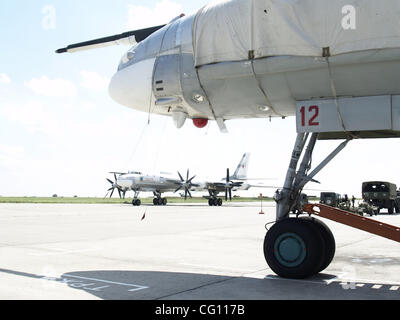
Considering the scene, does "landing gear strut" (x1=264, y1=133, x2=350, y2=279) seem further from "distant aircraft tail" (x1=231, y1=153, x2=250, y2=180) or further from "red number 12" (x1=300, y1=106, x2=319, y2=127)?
"distant aircraft tail" (x1=231, y1=153, x2=250, y2=180)

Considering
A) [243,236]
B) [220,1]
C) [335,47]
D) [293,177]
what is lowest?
[243,236]

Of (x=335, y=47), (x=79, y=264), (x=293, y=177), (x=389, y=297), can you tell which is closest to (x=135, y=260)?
(x=79, y=264)

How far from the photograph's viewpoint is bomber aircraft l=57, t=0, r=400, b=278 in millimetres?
6500

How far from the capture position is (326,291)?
640 cm

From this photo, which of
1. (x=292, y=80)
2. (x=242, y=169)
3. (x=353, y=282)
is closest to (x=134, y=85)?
(x=292, y=80)

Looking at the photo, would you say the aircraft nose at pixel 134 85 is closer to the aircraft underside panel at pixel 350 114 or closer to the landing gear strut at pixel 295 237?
the aircraft underside panel at pixel 350 114

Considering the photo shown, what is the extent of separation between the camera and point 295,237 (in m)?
7.02

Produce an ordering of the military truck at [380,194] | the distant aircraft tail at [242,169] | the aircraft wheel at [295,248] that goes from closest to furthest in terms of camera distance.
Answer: the aircraft wheel at [295,248] → the military truck at [380,194] → the distant aircraft tail at [242,169]

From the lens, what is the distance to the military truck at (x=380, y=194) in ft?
114

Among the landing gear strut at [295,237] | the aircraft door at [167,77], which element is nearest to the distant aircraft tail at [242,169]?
the aircraft door at [167,77]

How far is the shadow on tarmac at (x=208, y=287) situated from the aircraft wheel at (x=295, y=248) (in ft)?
0.67

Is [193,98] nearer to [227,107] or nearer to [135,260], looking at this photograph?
[227,107]

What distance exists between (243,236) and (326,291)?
9.00 m

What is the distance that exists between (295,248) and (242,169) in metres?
64.1
